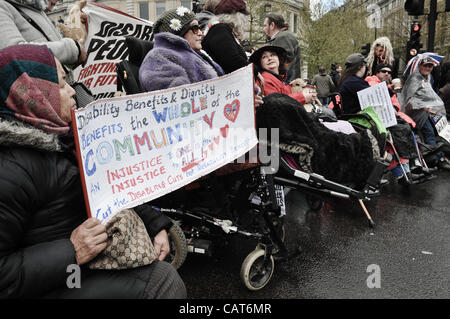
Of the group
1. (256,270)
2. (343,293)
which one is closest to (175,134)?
(256,270)

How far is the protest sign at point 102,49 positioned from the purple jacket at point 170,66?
185cm

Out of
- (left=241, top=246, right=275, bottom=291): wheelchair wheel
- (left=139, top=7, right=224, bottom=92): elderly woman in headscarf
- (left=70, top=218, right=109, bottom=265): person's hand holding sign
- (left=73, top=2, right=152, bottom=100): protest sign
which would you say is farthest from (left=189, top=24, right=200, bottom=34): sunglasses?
(left=70, top=218, right=109, bottom=265): person's hand holding sign

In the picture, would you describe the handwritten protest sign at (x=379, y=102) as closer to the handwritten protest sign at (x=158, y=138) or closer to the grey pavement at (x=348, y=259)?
the grey pavement at (x=348, y=259)

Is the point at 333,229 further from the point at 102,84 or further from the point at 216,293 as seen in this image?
the point at 102,84

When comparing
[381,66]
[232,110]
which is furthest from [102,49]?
[381,66]

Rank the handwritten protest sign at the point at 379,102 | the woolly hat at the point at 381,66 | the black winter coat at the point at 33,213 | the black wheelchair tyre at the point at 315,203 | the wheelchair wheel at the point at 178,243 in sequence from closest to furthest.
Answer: the black winter coat at the point at 33,213 < the wheelchair wheel at the point at 178,243 < the black wheelchair tyre at the point at 315,203 < the handwritten protest sign at the point at 379,102 < the woolly hat at the point at 381,66

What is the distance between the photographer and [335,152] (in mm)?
3471

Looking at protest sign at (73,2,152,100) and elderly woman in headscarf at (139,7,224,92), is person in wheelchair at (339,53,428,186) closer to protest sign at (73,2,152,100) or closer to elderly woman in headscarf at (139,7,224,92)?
elderly woman in headscarf at (139,7,224,92)

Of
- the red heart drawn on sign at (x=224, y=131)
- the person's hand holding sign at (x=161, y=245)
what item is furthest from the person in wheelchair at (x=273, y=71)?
the person's hand holding sign at (x=161, y=245)

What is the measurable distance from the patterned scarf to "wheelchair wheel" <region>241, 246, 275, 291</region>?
1.72 meters

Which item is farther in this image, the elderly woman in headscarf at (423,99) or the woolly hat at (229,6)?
the elderly woman in headscarf at (423,99)

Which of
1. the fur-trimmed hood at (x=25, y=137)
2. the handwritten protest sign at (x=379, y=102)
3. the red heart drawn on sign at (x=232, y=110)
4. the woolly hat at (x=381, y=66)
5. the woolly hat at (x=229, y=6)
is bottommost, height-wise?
the handwritten protest sign at (x=379, y=102)

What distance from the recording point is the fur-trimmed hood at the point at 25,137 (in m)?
1.33

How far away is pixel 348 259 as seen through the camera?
11.0ft
